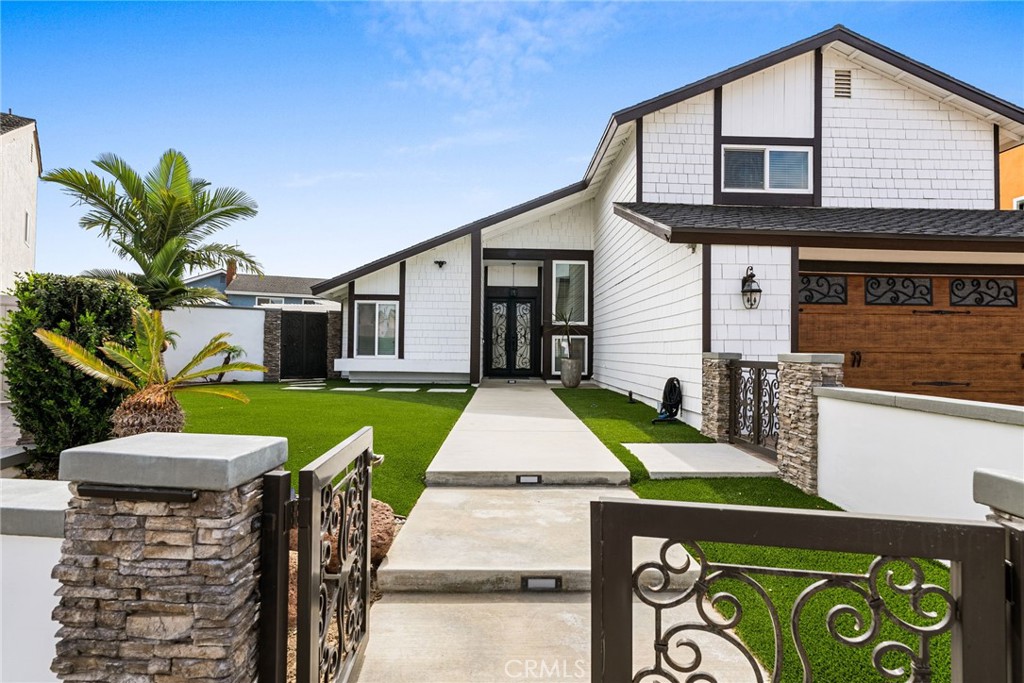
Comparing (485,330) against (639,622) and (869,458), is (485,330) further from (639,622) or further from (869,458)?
(639,622)

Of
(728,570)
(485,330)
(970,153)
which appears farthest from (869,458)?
(485,330)

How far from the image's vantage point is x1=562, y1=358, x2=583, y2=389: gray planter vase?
1197cm

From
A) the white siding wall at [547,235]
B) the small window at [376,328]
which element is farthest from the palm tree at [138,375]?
the white siding wall at [547,235]

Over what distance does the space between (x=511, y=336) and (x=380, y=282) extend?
377 centimetres

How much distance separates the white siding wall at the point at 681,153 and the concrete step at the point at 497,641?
22.4 feet

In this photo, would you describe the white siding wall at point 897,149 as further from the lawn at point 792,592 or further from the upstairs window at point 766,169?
the lawn at point 792,592

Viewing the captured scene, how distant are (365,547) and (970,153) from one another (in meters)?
10.8

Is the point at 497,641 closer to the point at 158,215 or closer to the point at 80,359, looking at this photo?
the point at 80,359

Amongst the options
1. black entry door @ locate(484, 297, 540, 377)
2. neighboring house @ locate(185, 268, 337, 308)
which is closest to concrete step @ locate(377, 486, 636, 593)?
black entry door @ locate(484, 297, 540, 377)

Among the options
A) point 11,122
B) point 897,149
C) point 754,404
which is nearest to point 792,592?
point 754,404

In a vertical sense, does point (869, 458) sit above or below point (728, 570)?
below

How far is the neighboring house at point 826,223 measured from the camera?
6.66 metres

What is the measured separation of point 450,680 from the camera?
2020 millimetres

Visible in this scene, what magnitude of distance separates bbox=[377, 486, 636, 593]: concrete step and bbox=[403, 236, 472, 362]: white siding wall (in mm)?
8810
